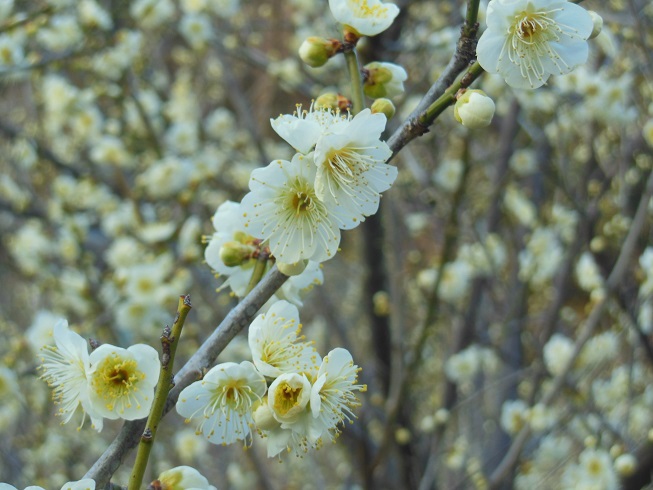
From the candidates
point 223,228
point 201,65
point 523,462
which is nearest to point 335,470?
point 523,462

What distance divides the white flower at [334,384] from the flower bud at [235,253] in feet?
0.84

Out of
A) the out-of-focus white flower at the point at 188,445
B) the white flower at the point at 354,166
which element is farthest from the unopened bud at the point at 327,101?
the out-of-focus white flower at the point at 188,445

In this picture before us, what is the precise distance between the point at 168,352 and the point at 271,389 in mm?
163

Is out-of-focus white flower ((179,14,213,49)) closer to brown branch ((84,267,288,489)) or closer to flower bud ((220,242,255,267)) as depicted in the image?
flower bud ((220,242,255,267))

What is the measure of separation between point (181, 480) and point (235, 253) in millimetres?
385

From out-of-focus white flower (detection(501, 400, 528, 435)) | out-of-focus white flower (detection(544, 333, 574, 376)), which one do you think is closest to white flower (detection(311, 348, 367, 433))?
out-of-focus white flower (detection(501, 400, 528, 435))

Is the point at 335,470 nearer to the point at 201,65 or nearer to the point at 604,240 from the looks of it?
the point at 604,240

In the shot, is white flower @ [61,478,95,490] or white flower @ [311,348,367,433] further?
white flower @ [311,348,367,433]

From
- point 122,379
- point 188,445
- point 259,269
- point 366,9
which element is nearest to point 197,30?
point 188,445

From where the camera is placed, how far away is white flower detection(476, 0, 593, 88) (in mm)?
1099

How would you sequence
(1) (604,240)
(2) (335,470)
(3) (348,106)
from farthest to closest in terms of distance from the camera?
1. (2) (335,470)
2. (1) (604,240)
3. (3) (348,106)

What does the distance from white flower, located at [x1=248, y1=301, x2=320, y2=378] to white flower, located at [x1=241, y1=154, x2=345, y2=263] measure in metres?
0.11

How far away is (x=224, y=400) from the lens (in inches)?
44.1

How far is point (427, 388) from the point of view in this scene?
4.67m
